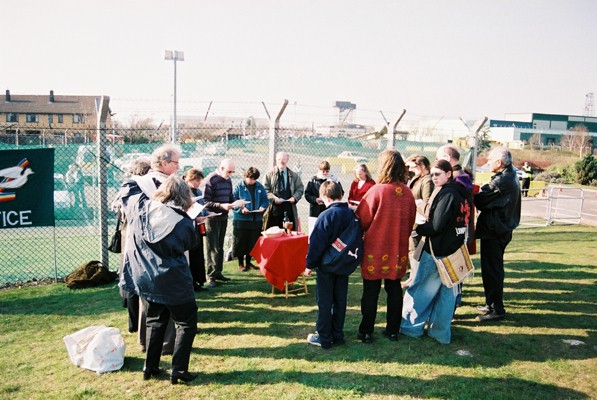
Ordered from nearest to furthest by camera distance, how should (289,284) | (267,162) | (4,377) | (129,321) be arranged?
(4,377)
(129,321)
(289,284)
(267,162)

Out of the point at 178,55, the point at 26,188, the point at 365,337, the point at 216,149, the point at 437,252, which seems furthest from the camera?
the point at 178,55

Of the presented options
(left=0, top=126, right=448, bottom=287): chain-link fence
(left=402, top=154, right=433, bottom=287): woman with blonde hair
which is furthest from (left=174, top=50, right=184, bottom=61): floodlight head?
(left=402, top=154, right=433, bottom=287): woman with blonde hair

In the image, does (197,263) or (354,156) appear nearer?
(197,263)

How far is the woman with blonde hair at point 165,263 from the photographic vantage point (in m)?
3.58

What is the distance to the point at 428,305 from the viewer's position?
4.88 m

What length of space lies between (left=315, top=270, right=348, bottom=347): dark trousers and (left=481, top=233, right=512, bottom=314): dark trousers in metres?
1.90

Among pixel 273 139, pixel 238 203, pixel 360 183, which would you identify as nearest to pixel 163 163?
pixel 238 203

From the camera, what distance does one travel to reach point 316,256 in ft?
14.4

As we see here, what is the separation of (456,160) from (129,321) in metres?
3.94

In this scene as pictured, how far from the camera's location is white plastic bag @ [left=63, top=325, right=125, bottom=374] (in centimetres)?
405

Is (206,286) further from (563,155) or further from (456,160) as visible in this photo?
(563,155)

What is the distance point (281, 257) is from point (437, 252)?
211cm

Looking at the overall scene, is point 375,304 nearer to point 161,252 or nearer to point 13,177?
point 161,252

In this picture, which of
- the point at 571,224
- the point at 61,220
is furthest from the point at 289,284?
the point at 571,224
